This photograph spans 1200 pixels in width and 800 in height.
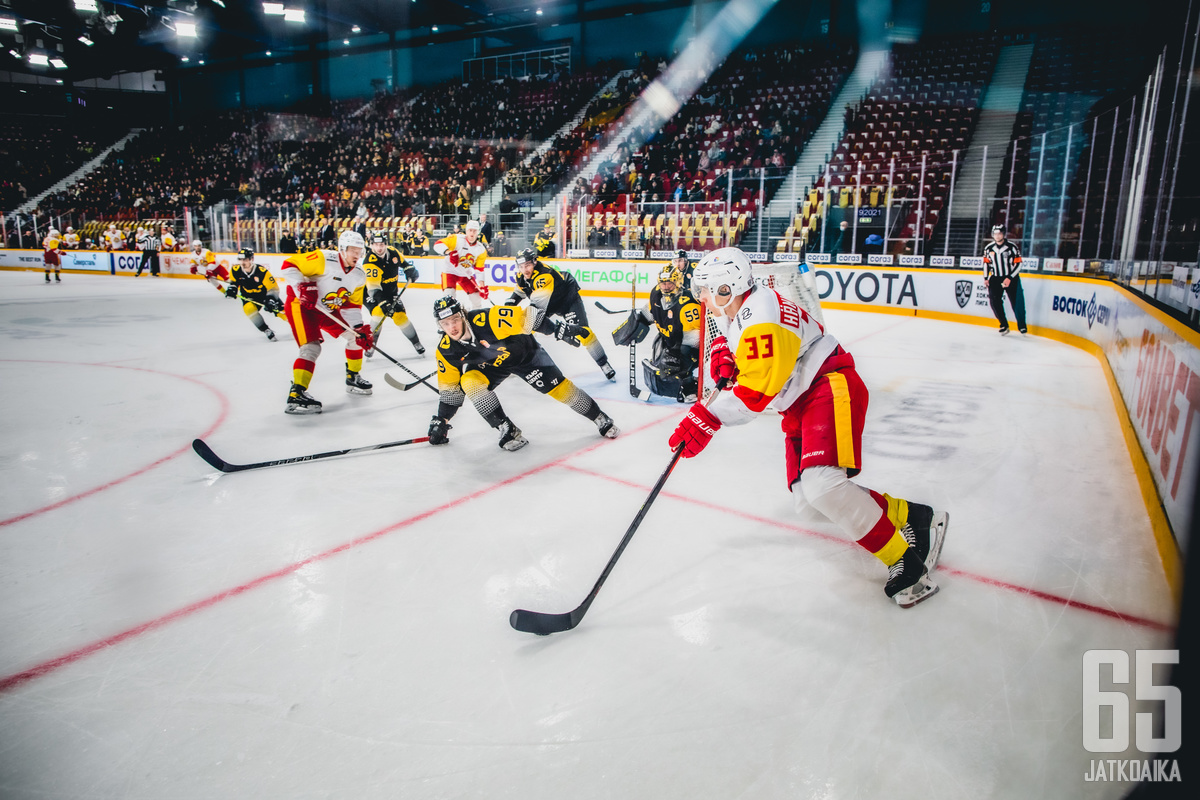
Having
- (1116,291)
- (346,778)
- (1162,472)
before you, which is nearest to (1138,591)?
(1162,472)

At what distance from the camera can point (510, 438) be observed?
464 cm

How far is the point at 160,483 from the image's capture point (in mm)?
4062

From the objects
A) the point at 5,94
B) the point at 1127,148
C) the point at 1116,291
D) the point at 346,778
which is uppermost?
the point at 5,94

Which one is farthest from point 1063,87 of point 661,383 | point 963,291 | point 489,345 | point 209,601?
point 209,601

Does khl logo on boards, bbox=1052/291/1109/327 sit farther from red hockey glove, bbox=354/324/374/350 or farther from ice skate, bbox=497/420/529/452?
red hockey glove, bbox=354/324/374/350

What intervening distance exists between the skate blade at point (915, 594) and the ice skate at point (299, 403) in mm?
4705

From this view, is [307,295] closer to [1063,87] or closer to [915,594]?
[915,594]

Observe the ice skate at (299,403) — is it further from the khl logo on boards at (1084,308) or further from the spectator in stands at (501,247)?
the spectator in stands at (501,247)

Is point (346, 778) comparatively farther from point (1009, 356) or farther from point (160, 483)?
point (1009, 356)

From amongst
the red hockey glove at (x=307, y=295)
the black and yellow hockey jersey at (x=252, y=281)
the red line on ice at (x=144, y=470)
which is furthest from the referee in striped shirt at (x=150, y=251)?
the red hockey glove at (x=307, y=295)

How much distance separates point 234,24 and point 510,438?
93.8 feet

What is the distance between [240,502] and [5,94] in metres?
43.0

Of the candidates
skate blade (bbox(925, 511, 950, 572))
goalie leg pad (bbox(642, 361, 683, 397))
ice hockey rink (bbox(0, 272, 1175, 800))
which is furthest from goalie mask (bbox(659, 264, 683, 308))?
skate blade (bbox(925, 511, 950, 572))

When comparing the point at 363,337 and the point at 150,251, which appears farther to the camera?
the point at 150,251
